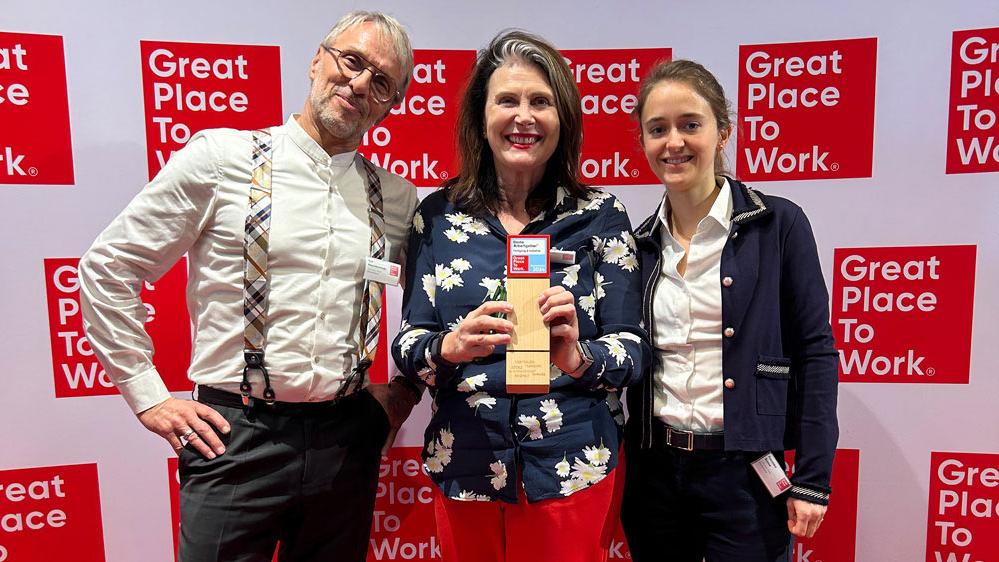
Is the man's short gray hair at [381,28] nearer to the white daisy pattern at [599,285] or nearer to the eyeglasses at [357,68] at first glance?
the eyeglasses at [357,68]

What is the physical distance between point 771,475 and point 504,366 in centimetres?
73

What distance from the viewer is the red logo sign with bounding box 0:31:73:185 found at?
194 centimetres

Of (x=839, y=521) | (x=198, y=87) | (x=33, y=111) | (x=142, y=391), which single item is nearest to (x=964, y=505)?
(x=839, y=521)

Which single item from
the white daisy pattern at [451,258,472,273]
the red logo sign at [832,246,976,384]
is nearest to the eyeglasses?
the white daisy pattern at [451,258,472,273]

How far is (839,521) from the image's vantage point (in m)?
2.24

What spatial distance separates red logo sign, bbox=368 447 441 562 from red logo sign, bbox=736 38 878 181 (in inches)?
73.8

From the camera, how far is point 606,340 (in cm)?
135

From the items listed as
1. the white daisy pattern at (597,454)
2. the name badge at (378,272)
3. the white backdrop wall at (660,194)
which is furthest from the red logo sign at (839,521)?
the name badge at (378,272)

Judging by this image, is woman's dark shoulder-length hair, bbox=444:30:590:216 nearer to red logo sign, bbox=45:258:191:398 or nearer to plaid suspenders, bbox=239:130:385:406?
plaid suspenders, bbox=239:130:385:406

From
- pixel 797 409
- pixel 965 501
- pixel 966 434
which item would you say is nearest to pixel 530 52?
pixel 797 409

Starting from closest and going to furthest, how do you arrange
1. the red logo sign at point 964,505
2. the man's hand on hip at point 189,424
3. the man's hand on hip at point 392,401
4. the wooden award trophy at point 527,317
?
the wooden award trophy at point 527,317 → the man's hand on hip at point 189,424 → the man's hand on hip at point 392,401 → the red logo sign at point 964,505

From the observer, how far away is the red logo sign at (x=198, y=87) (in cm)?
201

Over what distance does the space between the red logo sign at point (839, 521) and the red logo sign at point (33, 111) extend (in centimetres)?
304

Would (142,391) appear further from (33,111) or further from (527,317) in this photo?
(33,111)
